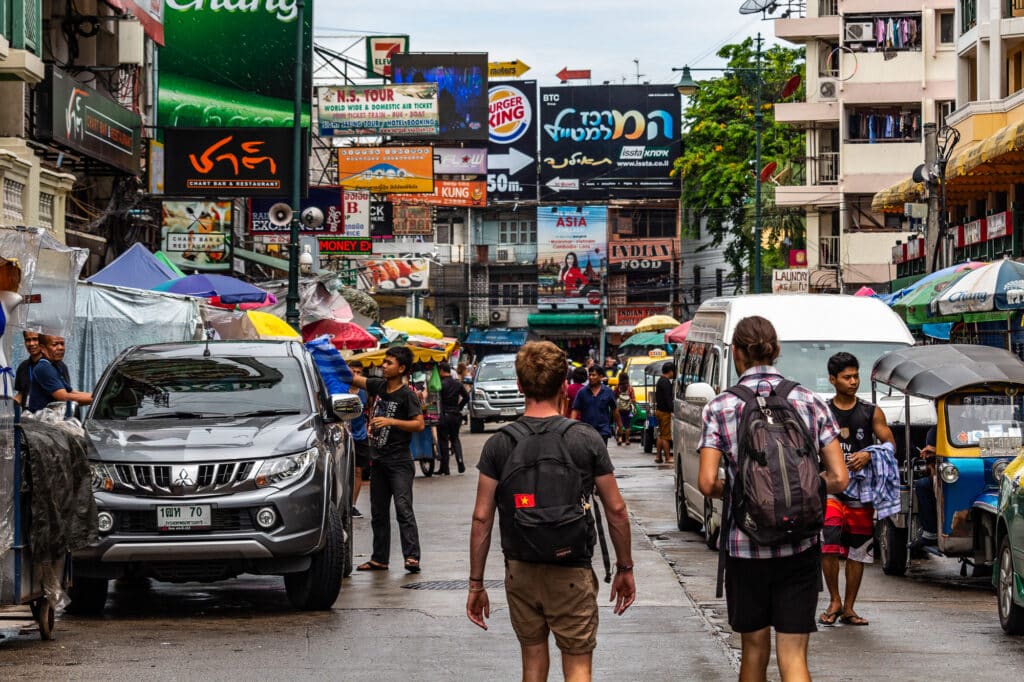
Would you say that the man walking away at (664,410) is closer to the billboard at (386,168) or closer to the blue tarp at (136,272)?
the blue tarp at (136,272)

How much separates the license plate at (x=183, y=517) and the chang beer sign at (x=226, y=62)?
2524cm

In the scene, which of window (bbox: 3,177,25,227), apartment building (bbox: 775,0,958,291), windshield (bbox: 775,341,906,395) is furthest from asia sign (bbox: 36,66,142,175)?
apartment building (bbox: 775,0,958,291)

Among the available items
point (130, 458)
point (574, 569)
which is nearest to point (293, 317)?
point (130, 458)

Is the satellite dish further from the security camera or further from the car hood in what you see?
the car hood

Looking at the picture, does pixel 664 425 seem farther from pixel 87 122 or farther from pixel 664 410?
pixel 87 122

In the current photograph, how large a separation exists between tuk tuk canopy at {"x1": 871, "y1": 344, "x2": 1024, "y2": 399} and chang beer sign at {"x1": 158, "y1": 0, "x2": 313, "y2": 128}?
77.9ft

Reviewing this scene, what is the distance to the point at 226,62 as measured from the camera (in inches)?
1391

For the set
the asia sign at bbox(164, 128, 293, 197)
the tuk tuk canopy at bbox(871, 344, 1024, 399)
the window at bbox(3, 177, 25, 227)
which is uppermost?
the asia sign at bbox(164, 128, 293, 197)

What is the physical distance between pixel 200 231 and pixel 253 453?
922 inches

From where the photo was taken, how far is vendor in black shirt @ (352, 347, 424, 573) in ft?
44.4

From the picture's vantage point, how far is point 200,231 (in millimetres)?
33875

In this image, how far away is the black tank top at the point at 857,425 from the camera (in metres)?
11.2

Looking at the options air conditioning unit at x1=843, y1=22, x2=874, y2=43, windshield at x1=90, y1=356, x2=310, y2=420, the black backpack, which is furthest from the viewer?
air conditioning unit at x1=843, y1=22, x2=874, y2=43

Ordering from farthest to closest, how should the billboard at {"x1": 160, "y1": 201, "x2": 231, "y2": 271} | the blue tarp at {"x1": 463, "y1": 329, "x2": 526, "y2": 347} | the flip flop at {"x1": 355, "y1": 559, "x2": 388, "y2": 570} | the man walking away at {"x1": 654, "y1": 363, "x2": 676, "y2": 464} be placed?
1. the blue tarp at {"x1": 463, "y1": 329, "x2": 526, "y2": 347}
2. the billboard at {"x1": 160, "y1": 201, "x2": 231, "y2": 271}
3. the man walking away at {"x1": 654, "y1": 363, "x2": 676, "y2": 464}
4. the flip flop at {"x1": 355, "y1": 559, "x2": 388, "y2": 570}
